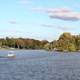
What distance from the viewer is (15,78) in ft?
158

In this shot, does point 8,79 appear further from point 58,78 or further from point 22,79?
point 58,78

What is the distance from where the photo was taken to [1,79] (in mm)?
46688

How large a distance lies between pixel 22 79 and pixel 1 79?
2.80m

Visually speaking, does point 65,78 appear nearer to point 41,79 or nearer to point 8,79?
point 41,79

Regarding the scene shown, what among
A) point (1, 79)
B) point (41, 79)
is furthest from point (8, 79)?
point (41, 79)

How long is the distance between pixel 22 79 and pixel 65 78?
6275 mm

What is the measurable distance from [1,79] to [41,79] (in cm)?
537

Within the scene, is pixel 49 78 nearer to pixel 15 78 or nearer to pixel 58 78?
pixel 58 78

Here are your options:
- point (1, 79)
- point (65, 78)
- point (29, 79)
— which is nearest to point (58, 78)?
point (65, 78)

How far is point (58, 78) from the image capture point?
48656 millimetres

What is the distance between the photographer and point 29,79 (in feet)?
153

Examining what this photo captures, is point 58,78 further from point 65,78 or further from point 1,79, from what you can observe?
point 1,79

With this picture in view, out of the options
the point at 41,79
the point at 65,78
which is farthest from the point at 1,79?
the point at 65,78

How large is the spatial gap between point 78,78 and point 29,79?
707cm
